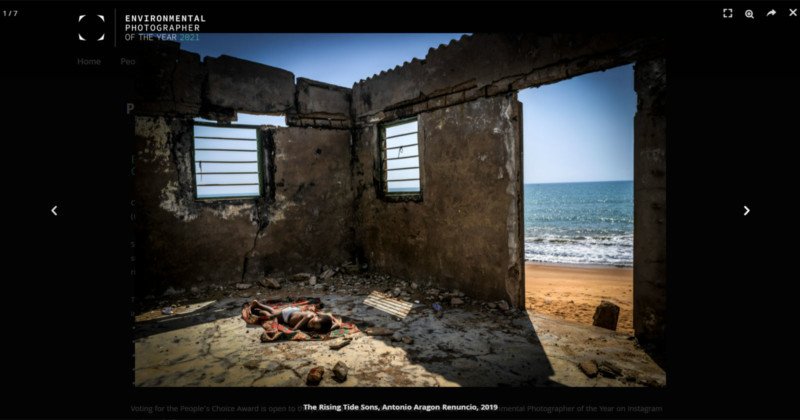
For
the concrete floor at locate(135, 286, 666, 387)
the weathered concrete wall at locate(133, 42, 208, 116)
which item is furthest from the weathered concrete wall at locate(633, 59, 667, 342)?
the weathered concrete wall at locate(133, 42, 208, 116)

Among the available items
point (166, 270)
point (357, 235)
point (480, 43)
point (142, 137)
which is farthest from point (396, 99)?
point (166, 270)

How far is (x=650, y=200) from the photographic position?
7.82ft

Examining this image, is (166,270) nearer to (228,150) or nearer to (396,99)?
(228,150)

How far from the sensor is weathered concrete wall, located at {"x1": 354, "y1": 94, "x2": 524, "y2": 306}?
127 inches

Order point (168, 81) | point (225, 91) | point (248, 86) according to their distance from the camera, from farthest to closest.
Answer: point (248, 86) → point (225, 91) → point (168, 81)

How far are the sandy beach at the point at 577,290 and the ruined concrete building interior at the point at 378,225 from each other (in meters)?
1.31

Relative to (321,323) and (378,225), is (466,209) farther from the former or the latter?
(321,323)

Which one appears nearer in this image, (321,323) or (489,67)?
(321,323)

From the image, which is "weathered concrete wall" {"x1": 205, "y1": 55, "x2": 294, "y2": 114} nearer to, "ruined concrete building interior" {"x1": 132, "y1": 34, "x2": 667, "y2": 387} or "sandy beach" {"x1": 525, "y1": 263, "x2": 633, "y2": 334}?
"ruined concrete building interior" {"x1": 132, "y1": 34, "x2": 667, "y2": 387}

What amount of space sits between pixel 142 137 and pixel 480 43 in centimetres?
399

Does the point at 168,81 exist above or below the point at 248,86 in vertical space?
below

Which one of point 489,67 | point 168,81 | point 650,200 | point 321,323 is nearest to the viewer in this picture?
point 650,200

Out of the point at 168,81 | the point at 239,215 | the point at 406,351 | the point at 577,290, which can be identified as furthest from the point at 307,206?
the point at 577,290

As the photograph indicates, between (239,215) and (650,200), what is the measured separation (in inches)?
179
